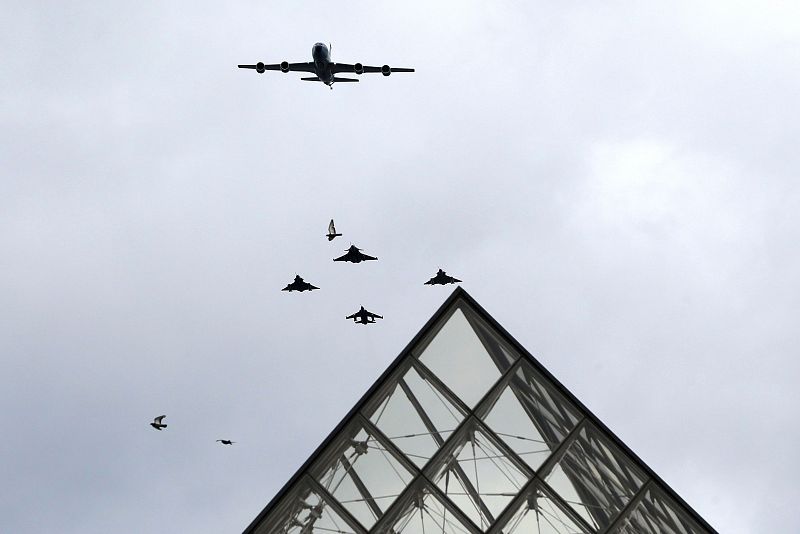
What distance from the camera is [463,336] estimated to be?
709 inches

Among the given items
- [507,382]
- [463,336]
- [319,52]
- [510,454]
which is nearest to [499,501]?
[510,454]

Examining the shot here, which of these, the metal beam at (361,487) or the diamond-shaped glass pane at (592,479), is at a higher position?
the diamond-shaped glass pane at (592,479)

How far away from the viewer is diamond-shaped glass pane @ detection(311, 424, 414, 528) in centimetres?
1631

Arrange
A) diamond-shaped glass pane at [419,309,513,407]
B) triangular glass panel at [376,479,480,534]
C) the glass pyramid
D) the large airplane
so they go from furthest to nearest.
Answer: the large airplane < diamond-shaped glass pane at [419,309,513,407] < the glass pyramid < triangular glass panel at [376,479,480,534]

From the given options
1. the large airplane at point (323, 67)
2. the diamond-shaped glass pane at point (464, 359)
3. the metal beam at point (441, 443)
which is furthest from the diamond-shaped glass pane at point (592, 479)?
the large airplane at point (323, 67)

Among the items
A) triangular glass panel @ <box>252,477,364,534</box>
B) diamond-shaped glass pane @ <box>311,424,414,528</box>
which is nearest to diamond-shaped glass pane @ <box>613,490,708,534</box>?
diamond-shaped glass pane @ <box>311,424,414,528</box>

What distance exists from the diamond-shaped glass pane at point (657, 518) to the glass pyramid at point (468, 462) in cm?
3

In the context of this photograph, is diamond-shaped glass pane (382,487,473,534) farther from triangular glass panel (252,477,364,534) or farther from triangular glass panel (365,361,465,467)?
triangular glass panel (252,477,364,534)

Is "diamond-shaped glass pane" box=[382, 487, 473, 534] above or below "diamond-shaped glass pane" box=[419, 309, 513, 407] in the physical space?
below

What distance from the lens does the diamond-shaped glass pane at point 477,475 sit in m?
16.1

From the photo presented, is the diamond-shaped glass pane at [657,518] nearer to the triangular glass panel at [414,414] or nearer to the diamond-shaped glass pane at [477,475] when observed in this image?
the diamond-shaped glass pane at [477,475]

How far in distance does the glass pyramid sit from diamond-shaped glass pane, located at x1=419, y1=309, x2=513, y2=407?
23 millimetres

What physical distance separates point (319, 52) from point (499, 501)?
54971 mm

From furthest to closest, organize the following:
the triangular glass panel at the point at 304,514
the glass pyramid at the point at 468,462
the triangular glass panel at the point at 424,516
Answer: the triangular glass panel at the point at 304,514, the glass pyramid at the point at 468,462, the triangular glass panel at the point at 424,516
